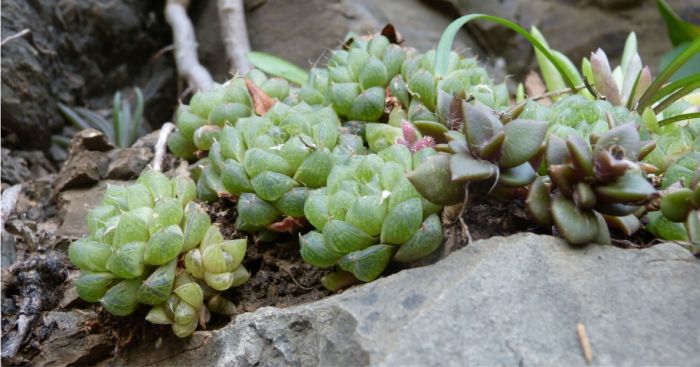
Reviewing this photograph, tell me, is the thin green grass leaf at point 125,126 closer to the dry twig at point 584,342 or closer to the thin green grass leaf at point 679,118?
the thin green grass leaf at point 679,118

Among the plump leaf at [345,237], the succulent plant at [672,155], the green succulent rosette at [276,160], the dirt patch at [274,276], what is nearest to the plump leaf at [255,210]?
the green succulent rosette at [276,160]

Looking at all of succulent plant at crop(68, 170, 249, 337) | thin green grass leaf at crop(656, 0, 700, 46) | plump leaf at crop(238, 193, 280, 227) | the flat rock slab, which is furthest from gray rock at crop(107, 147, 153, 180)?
thin green grass leaf at crop(656, 0, 700, 46)

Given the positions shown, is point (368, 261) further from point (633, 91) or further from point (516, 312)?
point (633, 91)

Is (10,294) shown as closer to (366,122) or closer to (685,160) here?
(366,122)

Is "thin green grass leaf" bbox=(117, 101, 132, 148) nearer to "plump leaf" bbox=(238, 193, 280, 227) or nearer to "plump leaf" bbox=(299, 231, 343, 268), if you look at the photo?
"plump leaf" bbox=(238, 193, 280, 227)

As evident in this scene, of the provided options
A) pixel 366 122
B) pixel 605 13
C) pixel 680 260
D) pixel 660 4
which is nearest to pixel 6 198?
pixel 366 122

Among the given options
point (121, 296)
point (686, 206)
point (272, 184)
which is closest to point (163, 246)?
point (121, 296)
